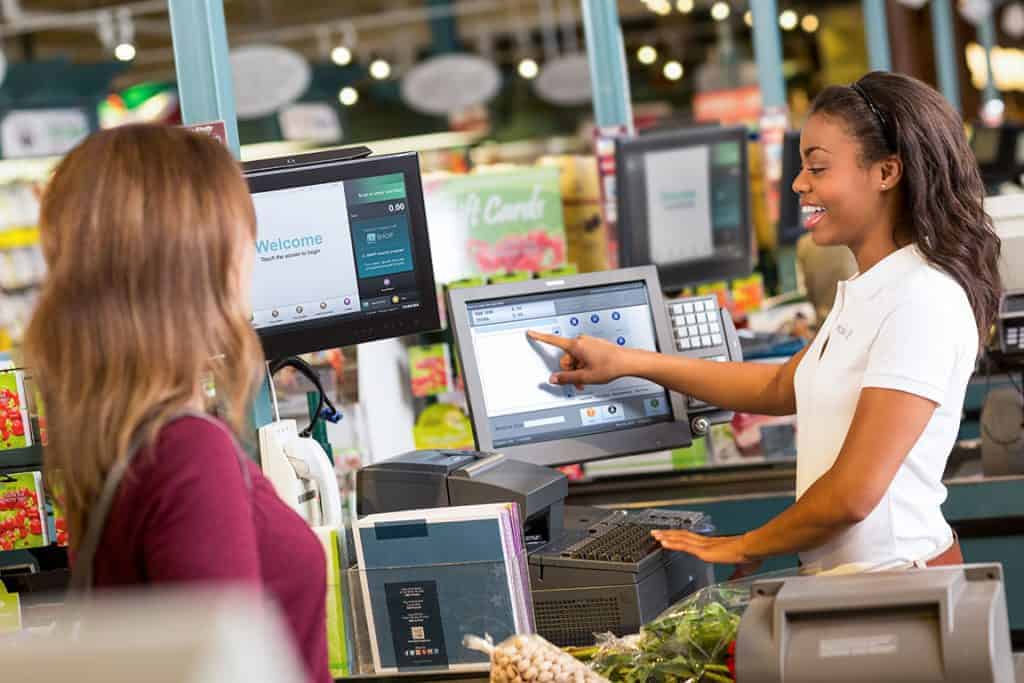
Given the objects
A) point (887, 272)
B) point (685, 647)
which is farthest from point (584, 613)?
point (887, 272)

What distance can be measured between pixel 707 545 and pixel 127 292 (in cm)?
161

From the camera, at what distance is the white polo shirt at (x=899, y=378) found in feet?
8.56

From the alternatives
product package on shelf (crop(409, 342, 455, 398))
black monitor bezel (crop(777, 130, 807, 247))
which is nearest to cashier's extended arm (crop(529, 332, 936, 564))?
product package on shelf (crop(409, 342, 455, 398))

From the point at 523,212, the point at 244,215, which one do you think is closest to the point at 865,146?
the point at 244,215

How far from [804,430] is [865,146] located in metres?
0.54

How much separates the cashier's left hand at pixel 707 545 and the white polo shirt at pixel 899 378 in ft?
0.41

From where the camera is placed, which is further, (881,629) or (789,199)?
(789,199)

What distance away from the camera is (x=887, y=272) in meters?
2.74

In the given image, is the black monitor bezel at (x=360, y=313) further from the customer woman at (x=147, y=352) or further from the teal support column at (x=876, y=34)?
the teal support column at (x=876, y=34)

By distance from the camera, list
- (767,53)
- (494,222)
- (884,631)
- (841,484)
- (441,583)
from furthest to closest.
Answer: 1. (767,53)
2. (494,222)
3. (441,583)
4. (841,484)
5. (884,631)

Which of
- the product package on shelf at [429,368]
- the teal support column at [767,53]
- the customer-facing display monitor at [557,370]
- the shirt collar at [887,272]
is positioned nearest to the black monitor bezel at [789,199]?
the teal support column at [767,53]

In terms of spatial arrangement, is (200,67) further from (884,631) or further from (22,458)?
(884,631)

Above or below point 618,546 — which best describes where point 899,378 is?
above

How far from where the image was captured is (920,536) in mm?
2729
